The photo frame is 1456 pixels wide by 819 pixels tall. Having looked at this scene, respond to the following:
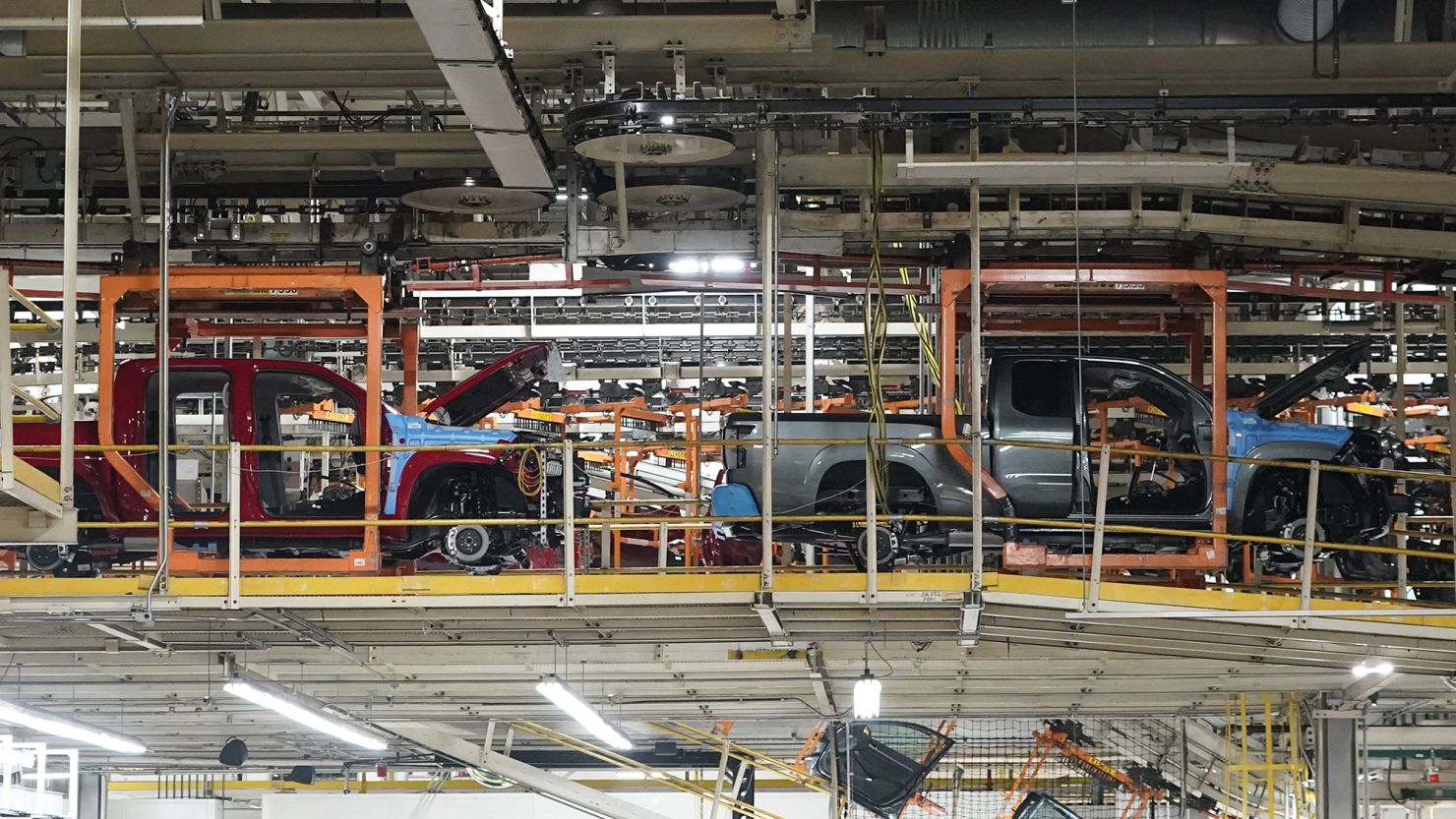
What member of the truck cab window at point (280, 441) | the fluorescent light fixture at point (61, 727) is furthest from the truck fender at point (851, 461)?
the fluorescent light fixture at point (61, 727)

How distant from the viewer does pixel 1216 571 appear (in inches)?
532

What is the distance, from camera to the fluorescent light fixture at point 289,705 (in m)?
12.9

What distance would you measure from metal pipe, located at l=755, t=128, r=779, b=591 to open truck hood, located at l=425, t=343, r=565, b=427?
115 inches

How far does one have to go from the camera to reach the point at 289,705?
45.5 ft

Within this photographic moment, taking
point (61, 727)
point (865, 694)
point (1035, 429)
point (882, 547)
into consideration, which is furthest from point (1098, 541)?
point (61, 727)

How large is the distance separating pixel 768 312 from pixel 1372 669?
583cm

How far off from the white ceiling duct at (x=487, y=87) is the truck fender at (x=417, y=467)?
214 cm

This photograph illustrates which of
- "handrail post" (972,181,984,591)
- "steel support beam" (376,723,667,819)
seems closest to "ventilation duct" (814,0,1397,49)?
"handrail post" (972,181,984,591)

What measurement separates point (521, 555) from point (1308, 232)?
6.37 metres

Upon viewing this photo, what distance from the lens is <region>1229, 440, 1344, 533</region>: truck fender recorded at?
13227 mm

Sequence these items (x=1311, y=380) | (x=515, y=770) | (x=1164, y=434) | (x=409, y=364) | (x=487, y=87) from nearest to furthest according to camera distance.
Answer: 1. (x=487, y=87)
2. (x=1311, y=380)
3. (x=1164, y=434)
4. (x=409, y=364)
5. (x=515, y=770)

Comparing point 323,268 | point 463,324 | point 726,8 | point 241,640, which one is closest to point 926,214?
point 726,8

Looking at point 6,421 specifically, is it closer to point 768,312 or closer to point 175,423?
point 768,312

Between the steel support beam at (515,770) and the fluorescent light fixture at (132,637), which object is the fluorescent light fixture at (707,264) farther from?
the steel support beam at (515,770)
